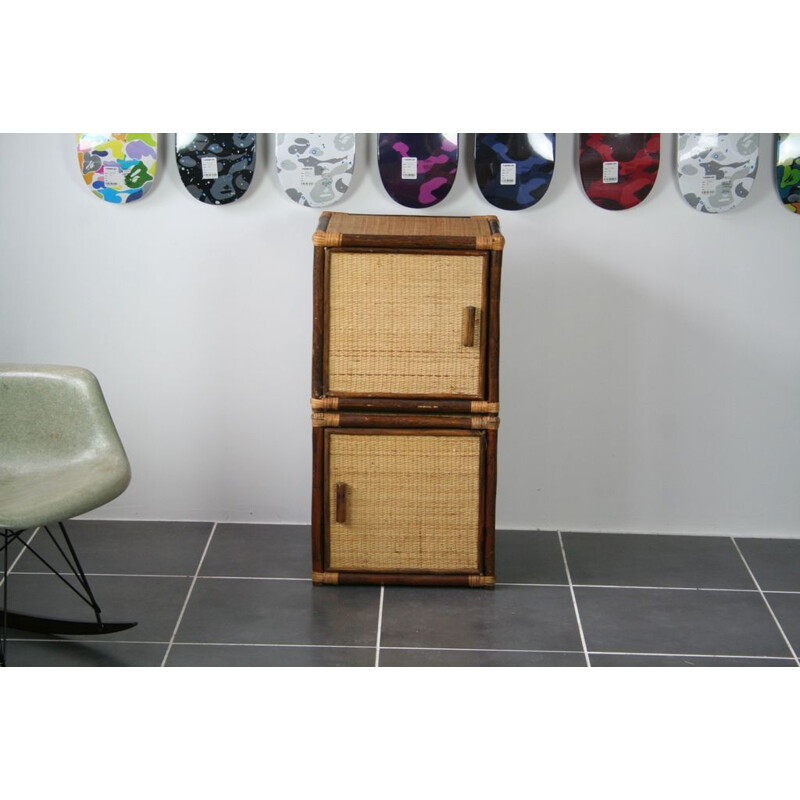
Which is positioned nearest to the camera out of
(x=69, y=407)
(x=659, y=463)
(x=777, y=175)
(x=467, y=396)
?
(x=69, y=407)

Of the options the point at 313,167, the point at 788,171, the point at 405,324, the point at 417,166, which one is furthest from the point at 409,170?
the point at 788,171

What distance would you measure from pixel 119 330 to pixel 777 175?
2306 millimetres

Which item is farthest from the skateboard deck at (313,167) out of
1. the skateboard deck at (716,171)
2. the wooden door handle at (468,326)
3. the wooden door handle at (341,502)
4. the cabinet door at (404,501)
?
the skateboard deck at (716,171)

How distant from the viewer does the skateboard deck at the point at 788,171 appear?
3.59 m

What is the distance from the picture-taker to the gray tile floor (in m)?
3.10

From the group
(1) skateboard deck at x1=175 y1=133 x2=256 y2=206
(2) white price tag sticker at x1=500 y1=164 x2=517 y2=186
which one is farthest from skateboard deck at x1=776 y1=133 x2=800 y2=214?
(1) skateboard deck at x1=175 y1=133 x2=256 y2=206

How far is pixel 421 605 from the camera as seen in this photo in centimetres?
340

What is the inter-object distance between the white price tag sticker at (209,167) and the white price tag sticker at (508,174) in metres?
0.95

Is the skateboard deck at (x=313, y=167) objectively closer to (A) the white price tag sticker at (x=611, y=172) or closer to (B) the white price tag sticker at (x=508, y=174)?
(B) the white price tag sticker at (x=508, y=174)

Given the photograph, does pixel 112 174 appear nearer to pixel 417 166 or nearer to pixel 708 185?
pixel 417 166

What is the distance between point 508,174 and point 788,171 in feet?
3.04
